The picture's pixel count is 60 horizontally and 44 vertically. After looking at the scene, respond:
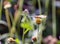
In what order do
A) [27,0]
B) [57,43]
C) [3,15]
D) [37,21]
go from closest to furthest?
[37,21] < [57,43] < [3,15] < [27,0]

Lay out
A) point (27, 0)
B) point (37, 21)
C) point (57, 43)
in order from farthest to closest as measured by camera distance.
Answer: point (27, 0) < point (57, 43) < point (37, 21)

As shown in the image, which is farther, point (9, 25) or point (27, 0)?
point (27, 0)

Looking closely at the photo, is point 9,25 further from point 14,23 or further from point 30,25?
point 30,25

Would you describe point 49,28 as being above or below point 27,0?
below

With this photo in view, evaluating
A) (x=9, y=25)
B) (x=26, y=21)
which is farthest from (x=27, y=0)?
(x=26, y=21)

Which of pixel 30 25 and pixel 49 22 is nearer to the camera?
pixel 30 25

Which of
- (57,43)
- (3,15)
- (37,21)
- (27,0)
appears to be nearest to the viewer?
(37,21)

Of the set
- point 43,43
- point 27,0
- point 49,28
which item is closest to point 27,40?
point 43,43

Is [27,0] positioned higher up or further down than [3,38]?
higher up

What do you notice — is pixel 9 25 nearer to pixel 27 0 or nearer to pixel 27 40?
pixel 27 40
